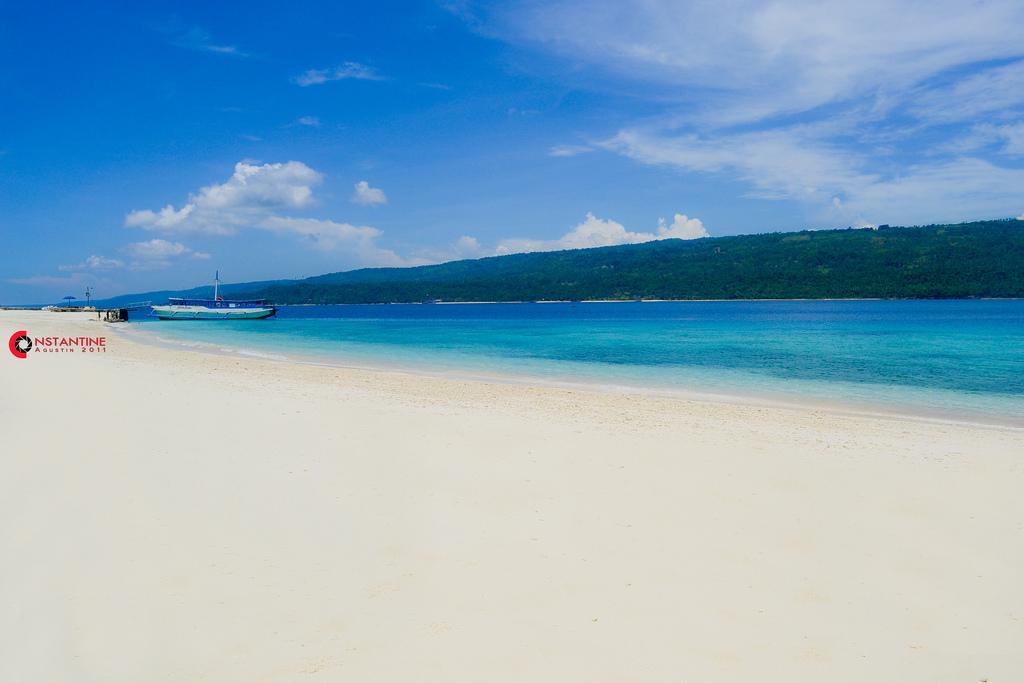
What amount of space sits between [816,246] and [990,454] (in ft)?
567

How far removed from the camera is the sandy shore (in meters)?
3.88

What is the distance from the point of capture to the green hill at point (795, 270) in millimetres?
125750

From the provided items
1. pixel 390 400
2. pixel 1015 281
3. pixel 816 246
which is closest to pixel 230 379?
pixel 390 400

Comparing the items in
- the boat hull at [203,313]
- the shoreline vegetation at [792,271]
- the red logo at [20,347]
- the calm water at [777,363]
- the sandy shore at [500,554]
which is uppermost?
the shoreline vegetation at [792,271]

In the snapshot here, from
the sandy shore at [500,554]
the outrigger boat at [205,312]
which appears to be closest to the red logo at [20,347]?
the sandy shore at [500,554]

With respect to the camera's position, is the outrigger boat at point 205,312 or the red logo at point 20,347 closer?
the red logo at point 20,347

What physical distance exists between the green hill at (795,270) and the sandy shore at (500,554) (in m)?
138

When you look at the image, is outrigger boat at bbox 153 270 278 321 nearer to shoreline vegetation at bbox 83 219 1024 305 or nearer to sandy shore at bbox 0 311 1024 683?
sandy shore at bbox 0 311 1024 683

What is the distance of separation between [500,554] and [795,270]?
16140 cm

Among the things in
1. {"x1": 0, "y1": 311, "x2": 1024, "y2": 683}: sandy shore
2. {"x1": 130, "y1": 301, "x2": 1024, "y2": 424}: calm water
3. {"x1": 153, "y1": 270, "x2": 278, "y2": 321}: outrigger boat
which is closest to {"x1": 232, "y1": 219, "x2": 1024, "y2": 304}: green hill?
{"x1": 153, "y1": 270, "x2": 278, "y2": 321}: outrigger boat

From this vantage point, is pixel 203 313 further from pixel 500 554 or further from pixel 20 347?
pixel 500 554

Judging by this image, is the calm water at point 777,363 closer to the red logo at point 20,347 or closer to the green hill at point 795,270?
the red logo at point 20,347

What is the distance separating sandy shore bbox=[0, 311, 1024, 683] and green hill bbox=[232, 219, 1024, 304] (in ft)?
452

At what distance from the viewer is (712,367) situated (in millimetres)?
24344
